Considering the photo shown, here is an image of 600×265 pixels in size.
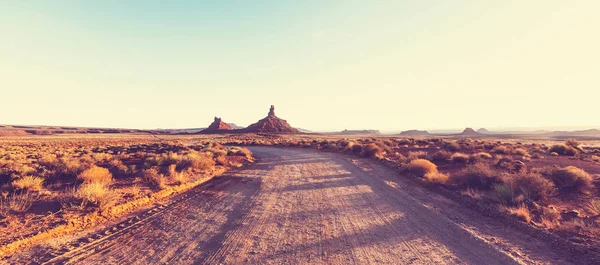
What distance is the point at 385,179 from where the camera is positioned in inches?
492

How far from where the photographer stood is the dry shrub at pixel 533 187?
27.3 ft

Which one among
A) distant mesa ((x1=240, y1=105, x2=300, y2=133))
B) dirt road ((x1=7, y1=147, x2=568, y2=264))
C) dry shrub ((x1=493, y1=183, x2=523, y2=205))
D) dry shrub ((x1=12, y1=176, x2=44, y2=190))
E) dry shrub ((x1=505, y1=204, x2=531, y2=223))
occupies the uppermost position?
distant mesa ((x1=240, y1=105, x2=300, y2=133))

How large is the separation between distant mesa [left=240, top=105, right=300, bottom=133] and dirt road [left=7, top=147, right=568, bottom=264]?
119 metres

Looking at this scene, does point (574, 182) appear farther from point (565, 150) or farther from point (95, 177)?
point (95, 177)

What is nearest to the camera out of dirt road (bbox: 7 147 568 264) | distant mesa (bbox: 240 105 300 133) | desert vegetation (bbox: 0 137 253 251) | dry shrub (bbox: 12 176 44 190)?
dirt road (bbox: 7 147 568 264)

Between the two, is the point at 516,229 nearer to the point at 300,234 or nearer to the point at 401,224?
the point at 401,224

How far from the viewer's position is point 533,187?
333 inches

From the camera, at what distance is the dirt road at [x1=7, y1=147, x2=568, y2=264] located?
15.4ft

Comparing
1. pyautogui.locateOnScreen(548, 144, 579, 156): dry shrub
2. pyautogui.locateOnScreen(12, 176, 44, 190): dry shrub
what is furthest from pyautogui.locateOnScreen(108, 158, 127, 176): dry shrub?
pyautogui.locateOnScreen(548, 144, 579, 156): dry shrub

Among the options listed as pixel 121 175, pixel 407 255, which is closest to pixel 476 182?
pixel 407 255

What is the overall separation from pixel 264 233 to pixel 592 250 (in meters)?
6.67

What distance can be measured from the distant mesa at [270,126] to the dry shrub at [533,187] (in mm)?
119646

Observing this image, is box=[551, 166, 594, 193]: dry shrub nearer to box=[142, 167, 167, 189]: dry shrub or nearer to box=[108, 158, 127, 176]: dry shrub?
box=[142, 167, 167, 189]: dry shrub

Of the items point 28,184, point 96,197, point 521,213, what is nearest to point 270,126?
point 28,184
